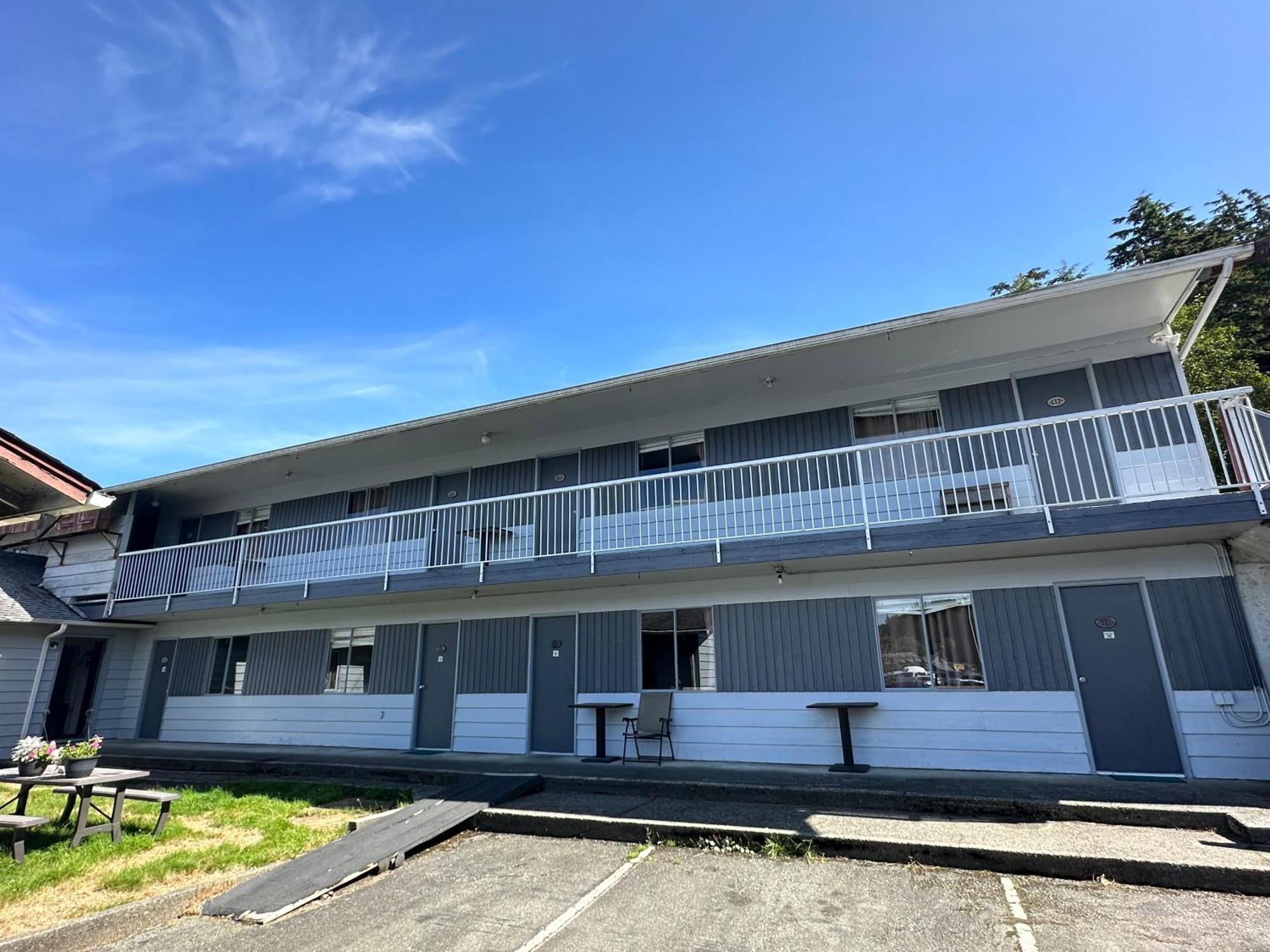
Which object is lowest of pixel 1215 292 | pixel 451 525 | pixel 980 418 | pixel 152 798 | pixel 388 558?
pixel 152 798

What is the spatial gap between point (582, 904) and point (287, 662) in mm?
10247

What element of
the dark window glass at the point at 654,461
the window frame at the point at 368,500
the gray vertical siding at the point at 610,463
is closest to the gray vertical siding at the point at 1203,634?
the dark window glass at the point at 654,461

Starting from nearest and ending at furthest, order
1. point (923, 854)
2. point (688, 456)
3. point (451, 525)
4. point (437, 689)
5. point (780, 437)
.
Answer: point (923, 854) < point (780, 437) < point (688, 456) < point (437, 689) < point (451, 525)

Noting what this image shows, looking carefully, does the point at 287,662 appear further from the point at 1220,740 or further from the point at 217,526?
the point at 1220,740

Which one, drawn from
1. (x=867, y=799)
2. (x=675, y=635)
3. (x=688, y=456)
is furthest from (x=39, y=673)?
(x=867, y=799)

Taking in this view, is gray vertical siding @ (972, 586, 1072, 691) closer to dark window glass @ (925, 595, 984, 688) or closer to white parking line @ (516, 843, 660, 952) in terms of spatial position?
dark window glass @ (925, 595, 984, 688)

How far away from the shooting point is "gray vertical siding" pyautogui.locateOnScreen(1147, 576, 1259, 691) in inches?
264

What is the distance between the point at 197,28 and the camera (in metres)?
8.04

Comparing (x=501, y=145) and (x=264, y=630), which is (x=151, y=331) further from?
(x=501, y=145)

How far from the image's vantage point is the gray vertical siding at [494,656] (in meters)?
10.3

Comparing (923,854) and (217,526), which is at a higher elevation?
(217,526)

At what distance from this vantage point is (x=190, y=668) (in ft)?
43.4

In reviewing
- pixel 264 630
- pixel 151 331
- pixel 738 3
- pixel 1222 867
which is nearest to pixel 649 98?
pixel 738 3

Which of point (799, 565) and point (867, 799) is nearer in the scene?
point (867, 799)
